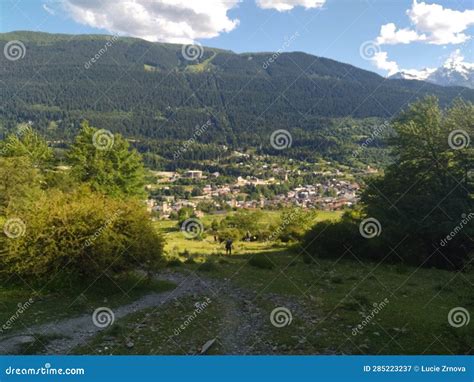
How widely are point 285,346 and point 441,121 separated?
1111 inches

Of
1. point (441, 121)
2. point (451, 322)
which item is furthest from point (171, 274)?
point (441, 121)

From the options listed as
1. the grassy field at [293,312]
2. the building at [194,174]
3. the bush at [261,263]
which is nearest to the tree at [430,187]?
the grassy field at [293,312]

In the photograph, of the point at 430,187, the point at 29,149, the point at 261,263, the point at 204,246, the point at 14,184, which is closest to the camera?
the point at 261,263

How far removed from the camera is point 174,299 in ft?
54.0

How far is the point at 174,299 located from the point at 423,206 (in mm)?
20785

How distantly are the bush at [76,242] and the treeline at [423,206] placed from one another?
16640mm

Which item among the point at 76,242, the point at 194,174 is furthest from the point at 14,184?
the point at 194,174

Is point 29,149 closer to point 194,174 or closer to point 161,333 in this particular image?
point 161,333

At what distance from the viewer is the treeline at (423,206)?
1054 inches

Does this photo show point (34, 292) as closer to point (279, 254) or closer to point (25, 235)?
point (25, 235)

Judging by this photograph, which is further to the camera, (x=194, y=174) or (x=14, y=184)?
(x=194, y=174)

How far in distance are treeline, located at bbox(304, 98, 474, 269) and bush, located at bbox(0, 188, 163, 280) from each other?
16640 millimetres

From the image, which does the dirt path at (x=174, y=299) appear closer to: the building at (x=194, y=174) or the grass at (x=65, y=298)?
the grass at (x=65, y=298)

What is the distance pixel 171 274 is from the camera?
75.7 ft
